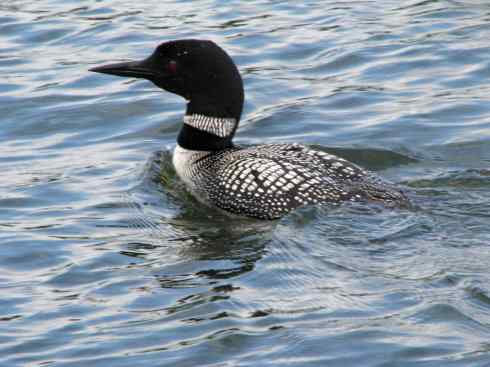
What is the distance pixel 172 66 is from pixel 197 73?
190 millimetres

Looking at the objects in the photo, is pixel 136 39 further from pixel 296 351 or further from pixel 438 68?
pixel 296 351

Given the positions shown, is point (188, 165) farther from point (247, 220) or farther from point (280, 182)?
point (280, 182)

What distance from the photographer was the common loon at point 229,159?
6.83 meters

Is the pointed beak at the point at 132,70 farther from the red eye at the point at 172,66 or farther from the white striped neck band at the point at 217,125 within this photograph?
the white striped neck band at the point at 217,125

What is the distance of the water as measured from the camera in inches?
207

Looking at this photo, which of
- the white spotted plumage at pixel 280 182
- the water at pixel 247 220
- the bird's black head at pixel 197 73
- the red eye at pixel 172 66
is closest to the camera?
the water at pixel 247 220

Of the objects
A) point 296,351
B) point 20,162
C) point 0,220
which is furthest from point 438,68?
point 296,351

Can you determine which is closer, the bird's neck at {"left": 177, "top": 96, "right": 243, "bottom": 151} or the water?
the water

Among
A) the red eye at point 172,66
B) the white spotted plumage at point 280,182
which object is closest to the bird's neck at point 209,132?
the white spotted plumage at point 280,182

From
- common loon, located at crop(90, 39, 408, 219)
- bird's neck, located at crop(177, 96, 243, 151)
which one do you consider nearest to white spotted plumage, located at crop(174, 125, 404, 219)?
common loon, located at crop(90, 39, 408, 219)

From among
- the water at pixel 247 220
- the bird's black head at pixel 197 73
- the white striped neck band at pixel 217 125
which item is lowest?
the water at pixel 247 220

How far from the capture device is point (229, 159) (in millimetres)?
7367

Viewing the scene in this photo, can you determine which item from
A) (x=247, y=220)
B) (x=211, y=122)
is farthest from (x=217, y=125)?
(x=247, y=220)

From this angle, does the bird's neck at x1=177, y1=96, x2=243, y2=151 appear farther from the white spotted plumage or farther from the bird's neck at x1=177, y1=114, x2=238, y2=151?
the white spotted plumage
